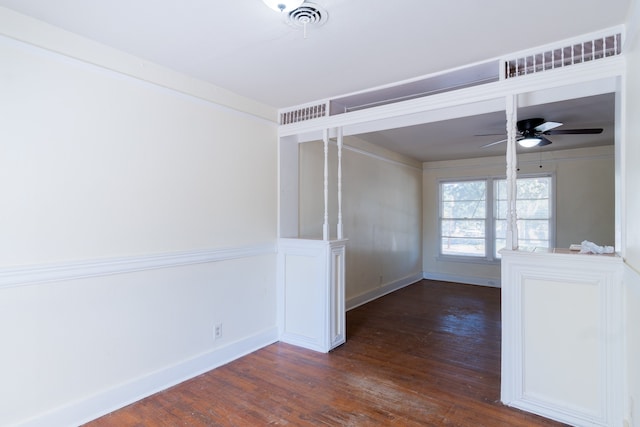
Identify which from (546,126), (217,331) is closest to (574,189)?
(546,126)

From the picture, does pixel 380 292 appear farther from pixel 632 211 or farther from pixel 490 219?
pixel 632 211

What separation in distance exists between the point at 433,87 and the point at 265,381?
2760 mm

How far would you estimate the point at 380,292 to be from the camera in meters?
5.52

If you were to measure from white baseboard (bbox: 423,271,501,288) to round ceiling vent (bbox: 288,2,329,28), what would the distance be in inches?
231

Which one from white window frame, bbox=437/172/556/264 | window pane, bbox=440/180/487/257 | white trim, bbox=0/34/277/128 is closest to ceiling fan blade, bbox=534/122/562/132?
white window frame, bbox=437/172/556/264

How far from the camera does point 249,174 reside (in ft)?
10.9

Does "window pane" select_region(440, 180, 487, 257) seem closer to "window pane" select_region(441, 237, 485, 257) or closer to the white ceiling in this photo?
"window pane" select_region(441, 237, 485, 257)

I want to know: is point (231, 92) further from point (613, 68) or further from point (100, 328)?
point (613, 68)

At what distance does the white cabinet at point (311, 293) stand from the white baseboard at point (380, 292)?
1.31 m

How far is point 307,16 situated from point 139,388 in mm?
2661

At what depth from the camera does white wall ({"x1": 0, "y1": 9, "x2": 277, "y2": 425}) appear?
6.38ft

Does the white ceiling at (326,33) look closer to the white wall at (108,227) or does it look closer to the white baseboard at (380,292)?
the white wall at (108,227)

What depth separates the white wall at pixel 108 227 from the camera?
6.38 ft

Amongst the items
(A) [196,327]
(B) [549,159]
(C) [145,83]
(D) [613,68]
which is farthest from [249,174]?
(B) [549,159]
